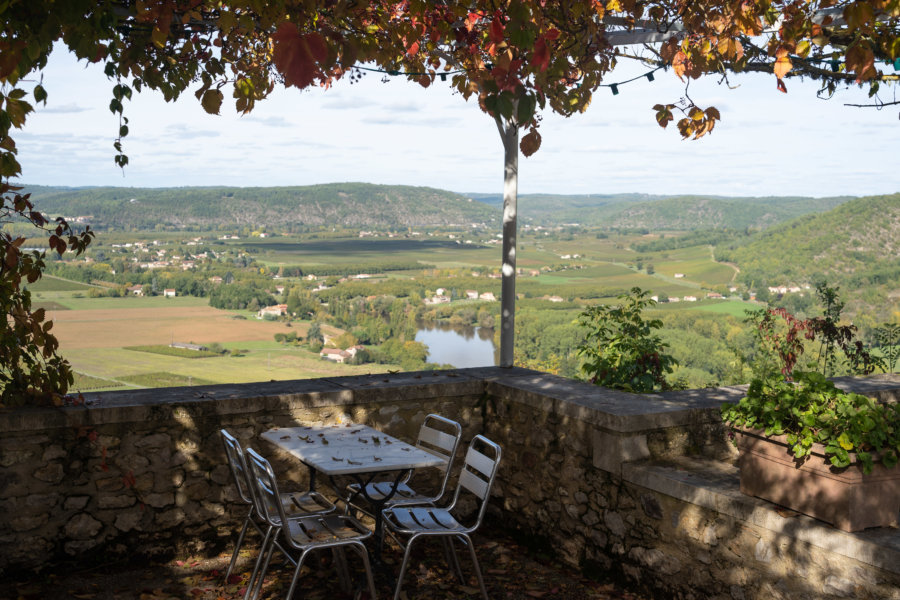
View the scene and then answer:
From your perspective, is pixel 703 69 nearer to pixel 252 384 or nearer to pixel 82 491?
pixel 252 384

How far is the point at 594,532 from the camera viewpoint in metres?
3.81

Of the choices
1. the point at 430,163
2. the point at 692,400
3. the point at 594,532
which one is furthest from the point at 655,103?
the point at 430,163

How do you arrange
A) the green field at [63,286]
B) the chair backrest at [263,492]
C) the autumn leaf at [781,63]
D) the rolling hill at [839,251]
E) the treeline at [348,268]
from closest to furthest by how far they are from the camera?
the chair backrest at [263,492]
the autumn leaf at [781,63]
the green field at [63,286]
the treeline at [348,268]
the rolling hill at [839,251]

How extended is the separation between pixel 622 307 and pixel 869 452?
3.01m

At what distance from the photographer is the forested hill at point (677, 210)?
51.2 ft

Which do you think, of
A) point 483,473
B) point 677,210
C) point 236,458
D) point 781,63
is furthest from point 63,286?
point 677,210

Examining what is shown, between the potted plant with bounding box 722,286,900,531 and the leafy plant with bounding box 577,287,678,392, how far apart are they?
2085mm

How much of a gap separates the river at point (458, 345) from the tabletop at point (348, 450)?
1534 mm

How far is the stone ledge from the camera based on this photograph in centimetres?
255

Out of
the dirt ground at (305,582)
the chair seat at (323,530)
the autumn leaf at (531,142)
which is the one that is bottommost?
the dirt ground at (305,582)

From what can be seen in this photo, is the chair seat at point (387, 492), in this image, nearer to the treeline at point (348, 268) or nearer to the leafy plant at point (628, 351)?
the leafy plant at point (628, 351)

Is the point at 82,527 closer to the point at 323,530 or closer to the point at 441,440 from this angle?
the point at 323,530

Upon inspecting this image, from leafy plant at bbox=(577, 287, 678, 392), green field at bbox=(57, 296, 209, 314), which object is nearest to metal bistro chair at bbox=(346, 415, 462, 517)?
leafy plant at bbox=(577, 287, 678, 392)

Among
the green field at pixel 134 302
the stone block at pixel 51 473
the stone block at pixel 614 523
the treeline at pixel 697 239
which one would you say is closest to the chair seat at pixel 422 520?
the stone block at pixel 614 523
